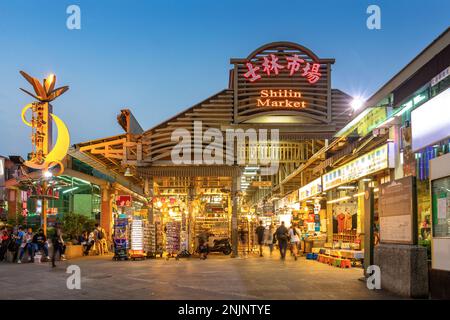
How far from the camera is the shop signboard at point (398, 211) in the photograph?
473 inches

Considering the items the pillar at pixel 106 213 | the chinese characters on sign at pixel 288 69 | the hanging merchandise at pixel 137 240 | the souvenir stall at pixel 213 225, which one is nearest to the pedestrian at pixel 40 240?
the hanging merchandise at pixel 137 240

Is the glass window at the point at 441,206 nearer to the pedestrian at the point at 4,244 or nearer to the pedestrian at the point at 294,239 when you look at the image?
the pedestrian at the point at 294,239

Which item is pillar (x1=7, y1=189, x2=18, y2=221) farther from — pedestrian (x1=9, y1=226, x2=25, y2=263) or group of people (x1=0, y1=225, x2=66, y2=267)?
pedestrian (x1=9, y1=226, x2=25, y2=263)

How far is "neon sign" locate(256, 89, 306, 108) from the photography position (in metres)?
23.6

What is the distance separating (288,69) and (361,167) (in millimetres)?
8035

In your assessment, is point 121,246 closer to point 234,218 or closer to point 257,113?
point 234,218

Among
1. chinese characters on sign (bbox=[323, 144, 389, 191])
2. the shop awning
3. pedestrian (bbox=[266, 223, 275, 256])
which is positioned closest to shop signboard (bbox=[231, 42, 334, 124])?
the shop awning

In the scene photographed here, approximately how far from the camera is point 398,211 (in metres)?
12.6

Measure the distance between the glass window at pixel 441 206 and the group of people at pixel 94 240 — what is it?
21380mm

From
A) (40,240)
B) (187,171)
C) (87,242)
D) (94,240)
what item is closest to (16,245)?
(40,240)

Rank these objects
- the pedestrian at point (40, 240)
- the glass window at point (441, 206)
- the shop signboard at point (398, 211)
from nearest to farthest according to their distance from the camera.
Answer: the glass window at point (441, 206)
the shop signboard at point (398, 211)
the pedestrian at point (40, 240)

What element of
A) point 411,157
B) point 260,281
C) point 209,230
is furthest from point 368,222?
point 209,230

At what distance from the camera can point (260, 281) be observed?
14938mm
